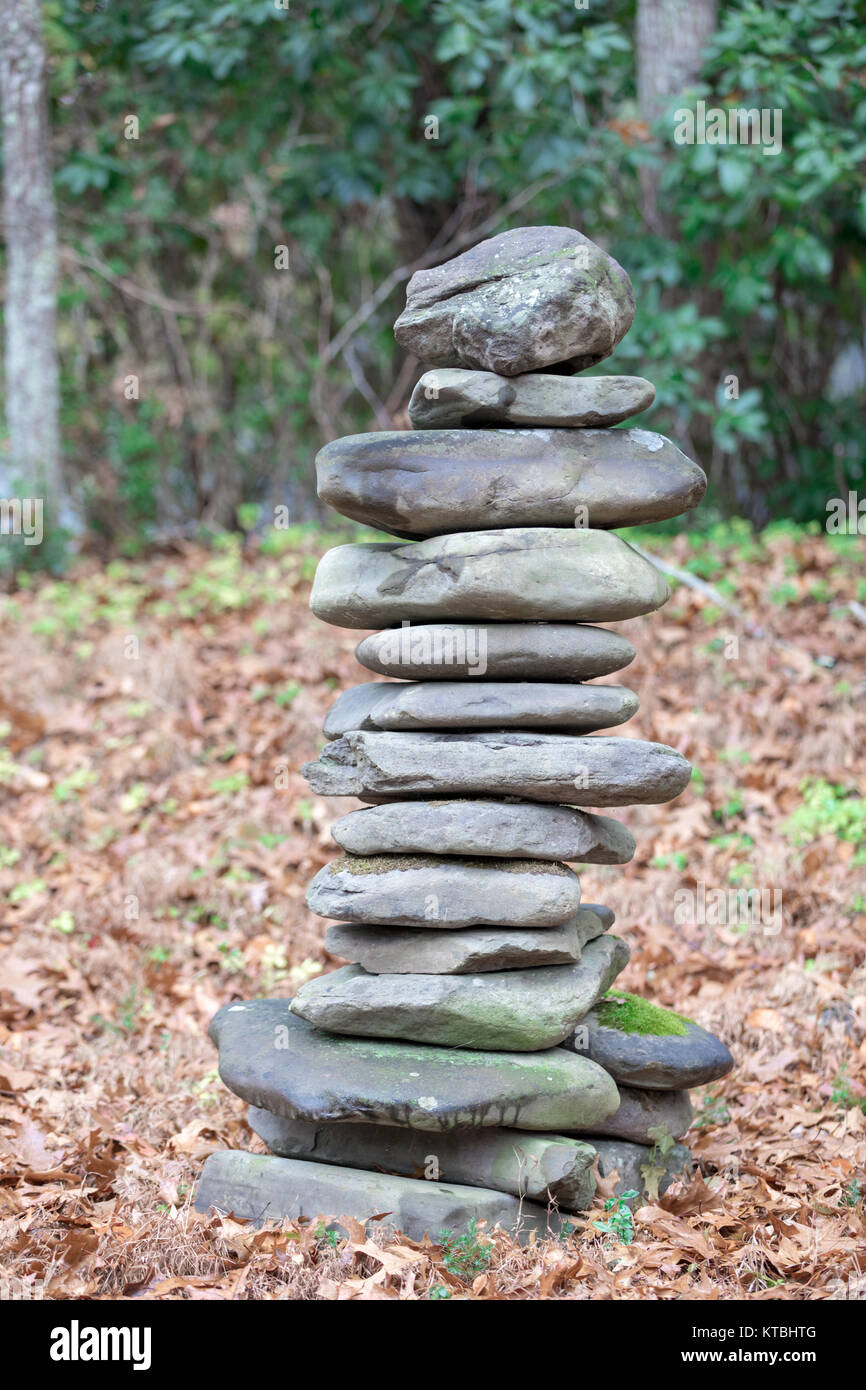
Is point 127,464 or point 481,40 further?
point 127,464

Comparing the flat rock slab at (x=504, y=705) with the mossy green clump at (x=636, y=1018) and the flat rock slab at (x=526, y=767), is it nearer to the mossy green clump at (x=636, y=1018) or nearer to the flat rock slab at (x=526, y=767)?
the flat rock slab at (x=526, y=767)

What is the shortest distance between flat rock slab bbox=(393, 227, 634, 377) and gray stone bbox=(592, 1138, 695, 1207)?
279 centimetres

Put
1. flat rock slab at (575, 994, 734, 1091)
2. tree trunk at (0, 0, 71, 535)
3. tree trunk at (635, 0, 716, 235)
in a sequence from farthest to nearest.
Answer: tree trunk at (0, 0, 71, 535) → tree trunk at (635, 0, 716, 235) → flat rock slab at (575, 994, 734, 1091)

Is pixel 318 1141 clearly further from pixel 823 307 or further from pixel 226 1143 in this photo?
pixel 823 307

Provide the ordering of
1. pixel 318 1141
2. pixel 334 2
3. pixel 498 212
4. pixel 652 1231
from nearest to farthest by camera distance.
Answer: pixel 652 1231 < pixel 318 1141 < pixel 334 2 < pixel 498 212

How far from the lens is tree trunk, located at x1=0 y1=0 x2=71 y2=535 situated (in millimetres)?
10719

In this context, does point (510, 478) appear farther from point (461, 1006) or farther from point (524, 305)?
point (461, 1006)

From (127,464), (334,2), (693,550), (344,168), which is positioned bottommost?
(693,550)

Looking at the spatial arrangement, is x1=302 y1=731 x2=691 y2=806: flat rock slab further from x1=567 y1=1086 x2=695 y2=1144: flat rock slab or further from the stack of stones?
x1=567 y1=1086 x2=695 y2=1144: flat rock slab

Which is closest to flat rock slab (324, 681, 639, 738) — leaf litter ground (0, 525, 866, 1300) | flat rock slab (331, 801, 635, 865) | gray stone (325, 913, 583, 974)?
flat rock slab (331, 801, 635, 865)

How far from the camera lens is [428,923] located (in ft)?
14.3

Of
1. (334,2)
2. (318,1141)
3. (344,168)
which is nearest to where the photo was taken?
(318,1141)

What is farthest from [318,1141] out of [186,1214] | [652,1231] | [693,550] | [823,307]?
[823,307]
